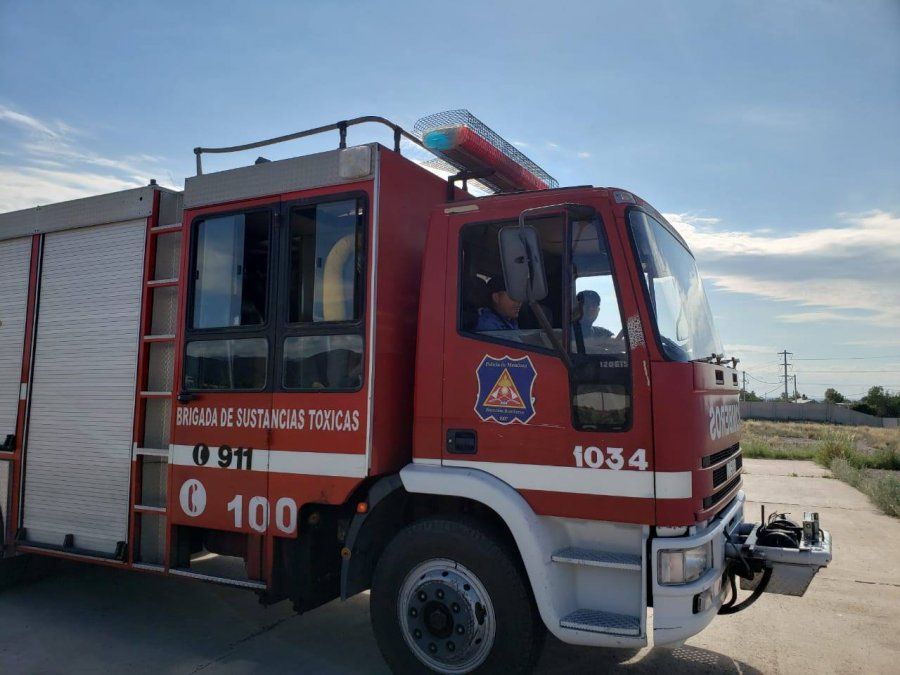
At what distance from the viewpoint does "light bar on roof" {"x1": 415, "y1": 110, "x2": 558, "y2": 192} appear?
4.42 metres

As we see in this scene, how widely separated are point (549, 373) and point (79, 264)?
3.89 meters

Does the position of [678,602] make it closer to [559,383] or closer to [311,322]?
[559,383]

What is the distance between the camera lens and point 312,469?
13.4ft

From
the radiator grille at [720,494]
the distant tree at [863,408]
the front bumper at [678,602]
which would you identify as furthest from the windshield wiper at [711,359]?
the distant tree at [863,408]

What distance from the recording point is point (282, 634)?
4.87 meters

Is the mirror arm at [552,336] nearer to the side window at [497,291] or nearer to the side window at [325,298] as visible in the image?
the side window at [497,291]

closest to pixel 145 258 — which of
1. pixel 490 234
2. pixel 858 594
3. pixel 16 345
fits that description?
pixel 16 345

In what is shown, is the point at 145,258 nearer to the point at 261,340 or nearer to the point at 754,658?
the point at 261,340

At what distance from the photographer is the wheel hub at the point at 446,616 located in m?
3.58

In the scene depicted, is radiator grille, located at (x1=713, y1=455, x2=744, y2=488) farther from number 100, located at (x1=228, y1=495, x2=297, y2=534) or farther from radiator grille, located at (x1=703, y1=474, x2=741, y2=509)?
number 100, located at (x1=228, y1=495, x2=297, y2=534)

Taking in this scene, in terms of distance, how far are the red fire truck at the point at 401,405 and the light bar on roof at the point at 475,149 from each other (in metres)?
0.02

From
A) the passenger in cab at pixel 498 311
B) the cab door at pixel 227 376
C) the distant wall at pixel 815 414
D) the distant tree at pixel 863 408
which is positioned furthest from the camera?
the distant tree at pixel 863 408

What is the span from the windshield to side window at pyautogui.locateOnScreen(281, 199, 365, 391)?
64.2 inches

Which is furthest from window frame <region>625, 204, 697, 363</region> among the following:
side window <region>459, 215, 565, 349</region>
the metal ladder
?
the metal ladder
